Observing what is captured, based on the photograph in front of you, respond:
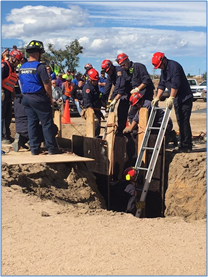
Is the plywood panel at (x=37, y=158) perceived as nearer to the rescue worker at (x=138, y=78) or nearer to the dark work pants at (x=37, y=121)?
the dark work pants at (x=37, y=121)

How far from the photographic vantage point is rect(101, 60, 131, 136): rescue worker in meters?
11.0

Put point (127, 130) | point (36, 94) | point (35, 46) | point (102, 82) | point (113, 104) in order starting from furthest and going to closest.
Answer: point (102, 82) < point (113, 104) < point (127, 130) < point (36, 94) < point (35, 46)

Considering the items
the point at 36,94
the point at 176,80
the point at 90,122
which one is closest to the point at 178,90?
the point at 176,80

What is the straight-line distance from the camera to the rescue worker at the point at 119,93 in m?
11.0

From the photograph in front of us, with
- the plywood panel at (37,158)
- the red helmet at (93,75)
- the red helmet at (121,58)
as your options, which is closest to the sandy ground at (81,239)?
the plywood panel at (37,158)

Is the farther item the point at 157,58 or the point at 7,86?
the point at 7,86

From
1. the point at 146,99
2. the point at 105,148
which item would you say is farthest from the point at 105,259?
the point at 146,99

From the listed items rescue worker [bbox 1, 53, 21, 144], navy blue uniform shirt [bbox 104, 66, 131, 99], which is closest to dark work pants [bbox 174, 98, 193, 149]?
navy blue uniform shirt [bbox 104, 66, 131, 99]

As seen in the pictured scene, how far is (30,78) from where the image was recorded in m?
Answer: 9.18

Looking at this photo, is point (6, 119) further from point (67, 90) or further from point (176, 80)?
point (67, 90)

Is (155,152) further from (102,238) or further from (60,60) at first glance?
(60,60)

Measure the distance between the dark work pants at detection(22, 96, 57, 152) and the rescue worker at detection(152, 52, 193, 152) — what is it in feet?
7.02

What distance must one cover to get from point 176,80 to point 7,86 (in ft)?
14.8

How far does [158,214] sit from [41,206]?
3932 millimetres
